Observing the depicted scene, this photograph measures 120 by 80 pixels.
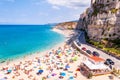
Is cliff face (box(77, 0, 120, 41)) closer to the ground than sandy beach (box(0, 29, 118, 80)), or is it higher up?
higher up

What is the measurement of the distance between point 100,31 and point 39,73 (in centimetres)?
3722

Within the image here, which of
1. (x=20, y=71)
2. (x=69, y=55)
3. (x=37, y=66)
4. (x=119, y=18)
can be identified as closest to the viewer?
(x=20, y=71)

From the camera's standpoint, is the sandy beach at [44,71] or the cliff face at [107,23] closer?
the sandy beach at [44,71]

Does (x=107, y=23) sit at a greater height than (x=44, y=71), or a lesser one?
greater

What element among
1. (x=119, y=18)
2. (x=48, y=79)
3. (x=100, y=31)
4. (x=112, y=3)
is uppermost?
(x=112, y=3)

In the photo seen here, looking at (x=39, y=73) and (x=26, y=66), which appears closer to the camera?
(x=39, y=73)

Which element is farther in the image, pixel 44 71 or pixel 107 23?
pixel 107 23

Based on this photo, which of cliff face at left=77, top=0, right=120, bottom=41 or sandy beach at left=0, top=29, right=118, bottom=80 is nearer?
sandy beach at left=0, top=29, right=118, bottom=80

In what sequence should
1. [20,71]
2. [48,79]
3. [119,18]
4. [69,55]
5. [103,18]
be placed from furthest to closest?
1. [103,18]
2. [119,18]
3. [69,55]
4. [20,71]
5. [48,79]

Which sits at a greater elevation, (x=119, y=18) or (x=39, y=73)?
(x=119, y=18)

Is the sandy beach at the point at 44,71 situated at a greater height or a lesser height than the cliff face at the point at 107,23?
lesser

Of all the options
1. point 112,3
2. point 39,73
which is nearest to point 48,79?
point 39,73

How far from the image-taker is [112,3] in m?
69.6

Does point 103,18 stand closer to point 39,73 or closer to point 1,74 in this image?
point 39,73
